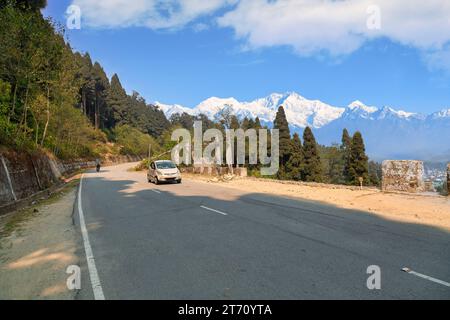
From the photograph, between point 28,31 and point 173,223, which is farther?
point 28,31

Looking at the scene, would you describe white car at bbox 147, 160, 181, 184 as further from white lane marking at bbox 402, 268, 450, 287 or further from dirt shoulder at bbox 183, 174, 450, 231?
white lane marking at bbox 402, 268, 450, 287

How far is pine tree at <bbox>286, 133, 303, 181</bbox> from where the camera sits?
177 ft

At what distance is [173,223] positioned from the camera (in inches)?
355

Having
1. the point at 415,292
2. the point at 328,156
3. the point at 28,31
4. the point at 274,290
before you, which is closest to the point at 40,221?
the point at 274,290

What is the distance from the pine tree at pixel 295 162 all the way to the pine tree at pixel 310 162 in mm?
793

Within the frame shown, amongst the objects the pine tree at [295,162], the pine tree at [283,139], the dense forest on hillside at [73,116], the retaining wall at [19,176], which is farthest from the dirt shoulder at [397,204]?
the pine tree at [283,139]

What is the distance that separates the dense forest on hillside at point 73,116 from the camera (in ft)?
61.7

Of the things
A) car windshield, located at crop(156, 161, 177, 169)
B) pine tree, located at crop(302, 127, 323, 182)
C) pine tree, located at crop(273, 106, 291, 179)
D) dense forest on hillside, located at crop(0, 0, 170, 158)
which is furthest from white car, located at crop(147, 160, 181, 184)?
pine tree, located at crop(273, 106, 291, 179)

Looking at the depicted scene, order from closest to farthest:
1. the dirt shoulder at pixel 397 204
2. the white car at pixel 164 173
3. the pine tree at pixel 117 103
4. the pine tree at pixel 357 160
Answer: the dirt shoulder at pixel 397 204, the white car at pixel 164 173, the pine tree at pixel 357 160, the pine tree at pixel 117 103

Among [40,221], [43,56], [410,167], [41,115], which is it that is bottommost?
[40,221]

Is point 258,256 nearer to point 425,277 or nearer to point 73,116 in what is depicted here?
point 425,277

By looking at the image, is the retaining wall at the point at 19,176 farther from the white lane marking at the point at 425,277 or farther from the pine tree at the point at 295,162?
the pine tree at the point at 295,162

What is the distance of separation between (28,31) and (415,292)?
21.4m
